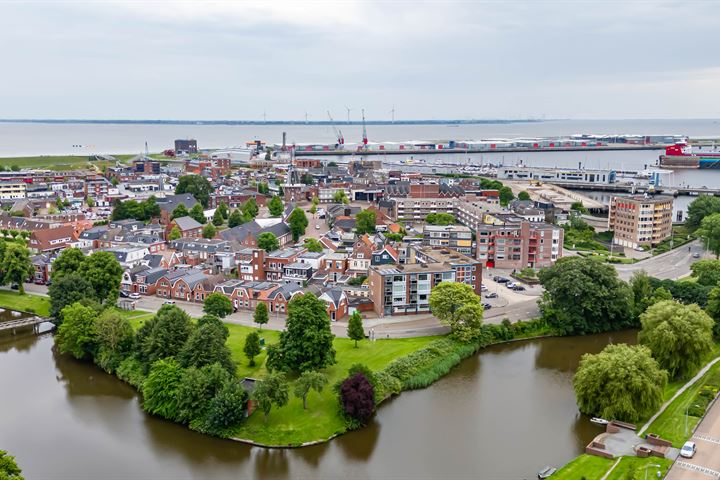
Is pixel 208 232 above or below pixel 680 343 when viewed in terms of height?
above

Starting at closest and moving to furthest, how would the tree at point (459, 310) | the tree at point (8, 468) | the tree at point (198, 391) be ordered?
1. the tree at point (8, 468)
2. the tree at point (198, 391)
3. the tree at point (459, 310)

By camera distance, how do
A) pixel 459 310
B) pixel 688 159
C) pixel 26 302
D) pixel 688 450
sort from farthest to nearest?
1. pixel 688 159
2. pixel 26 302
3. pixel 459 310
4. pixel 688 450

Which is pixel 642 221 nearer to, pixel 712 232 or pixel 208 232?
pixel 712 232

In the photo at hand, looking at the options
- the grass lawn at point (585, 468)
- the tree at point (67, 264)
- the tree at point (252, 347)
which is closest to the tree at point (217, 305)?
the tree at point (252, 347)

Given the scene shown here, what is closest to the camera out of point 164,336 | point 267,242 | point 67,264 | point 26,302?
point 164,336

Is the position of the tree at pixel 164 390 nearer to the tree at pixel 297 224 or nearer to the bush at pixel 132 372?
the bush at pixel 132 372

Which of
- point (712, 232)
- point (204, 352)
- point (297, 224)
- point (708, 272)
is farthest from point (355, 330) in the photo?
point (712, 232)

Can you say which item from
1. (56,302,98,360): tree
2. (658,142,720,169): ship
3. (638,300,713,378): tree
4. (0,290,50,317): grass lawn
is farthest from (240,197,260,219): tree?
(658,142,720,169): ship
